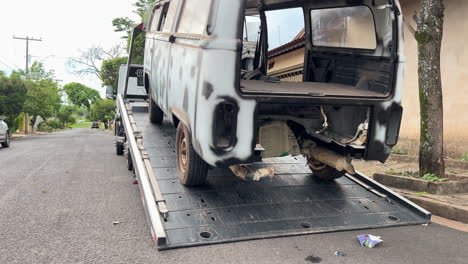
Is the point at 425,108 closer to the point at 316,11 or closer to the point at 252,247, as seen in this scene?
the point at 316,11

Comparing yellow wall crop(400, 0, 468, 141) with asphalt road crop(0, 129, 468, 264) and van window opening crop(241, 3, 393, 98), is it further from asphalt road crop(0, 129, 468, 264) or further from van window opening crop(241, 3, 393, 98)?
asphalt road crop(0, 129, 468, 264)

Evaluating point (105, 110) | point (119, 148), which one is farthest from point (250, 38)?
point (105, 110)

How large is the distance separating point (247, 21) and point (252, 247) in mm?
3701

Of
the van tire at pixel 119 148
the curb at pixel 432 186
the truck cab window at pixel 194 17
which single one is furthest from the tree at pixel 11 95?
the curb at pixel 432 186

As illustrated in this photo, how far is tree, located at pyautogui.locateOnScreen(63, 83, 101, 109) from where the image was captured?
95.9m

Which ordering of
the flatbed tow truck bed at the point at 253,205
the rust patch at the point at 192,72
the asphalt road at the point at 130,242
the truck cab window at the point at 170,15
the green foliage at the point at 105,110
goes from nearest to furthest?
the asphalt road at the point at 130,242, the flatbed tow truck bed at the point at 253,205, the rust patch at the point at 192,72, the truck cab window at the point at 170,15, the green foliage at the point at 105,110

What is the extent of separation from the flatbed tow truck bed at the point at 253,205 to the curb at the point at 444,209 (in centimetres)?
47

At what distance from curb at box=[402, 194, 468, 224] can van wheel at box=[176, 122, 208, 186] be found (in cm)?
292

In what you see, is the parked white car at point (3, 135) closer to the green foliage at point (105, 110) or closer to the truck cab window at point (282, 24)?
the truck cab window at point (282, 24)

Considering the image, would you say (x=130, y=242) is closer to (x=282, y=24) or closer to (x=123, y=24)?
(x=282, y=24)

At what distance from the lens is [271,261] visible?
330 cm

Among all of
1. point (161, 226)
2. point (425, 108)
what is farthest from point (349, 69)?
point (161, 226)

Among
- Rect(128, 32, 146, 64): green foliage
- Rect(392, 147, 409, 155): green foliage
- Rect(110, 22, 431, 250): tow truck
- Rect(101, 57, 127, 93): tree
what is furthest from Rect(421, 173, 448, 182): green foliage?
Rect(101, 57, 127, 93): tree

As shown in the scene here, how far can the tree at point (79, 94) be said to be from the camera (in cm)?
9588
